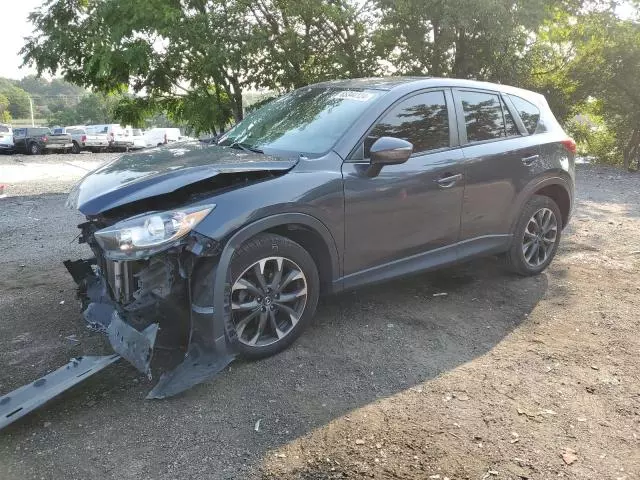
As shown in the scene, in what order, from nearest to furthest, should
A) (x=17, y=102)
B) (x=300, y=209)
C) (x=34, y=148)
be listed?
(x=300, y=209) → (x=34, y=148) → (x=17, y=102)

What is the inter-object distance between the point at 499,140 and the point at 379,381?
7.96 ft

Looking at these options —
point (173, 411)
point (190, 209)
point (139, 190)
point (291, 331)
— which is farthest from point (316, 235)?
point (173, 411)

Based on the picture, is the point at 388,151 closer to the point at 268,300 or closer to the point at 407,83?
the point at 407,83

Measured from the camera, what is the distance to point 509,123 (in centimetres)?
483

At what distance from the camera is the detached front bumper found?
9.99 feet

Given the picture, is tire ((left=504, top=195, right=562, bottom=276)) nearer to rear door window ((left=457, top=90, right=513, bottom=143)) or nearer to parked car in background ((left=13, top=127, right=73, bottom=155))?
rear door window ((left=457, top=90, right=513, bottom=143))

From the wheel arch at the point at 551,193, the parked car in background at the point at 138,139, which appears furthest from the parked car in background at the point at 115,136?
the wheel arch at the point at 551,193

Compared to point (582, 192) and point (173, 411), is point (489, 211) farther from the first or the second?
point (582, 192)

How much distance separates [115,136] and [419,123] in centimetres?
3465

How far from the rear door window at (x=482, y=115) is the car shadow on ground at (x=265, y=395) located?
1397 millimetres

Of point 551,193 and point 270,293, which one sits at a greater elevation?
point 551,193

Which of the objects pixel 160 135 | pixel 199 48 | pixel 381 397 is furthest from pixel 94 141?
pixel 381 397

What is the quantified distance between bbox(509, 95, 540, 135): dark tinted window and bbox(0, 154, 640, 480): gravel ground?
1440 mm

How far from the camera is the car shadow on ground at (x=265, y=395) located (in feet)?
8.70
